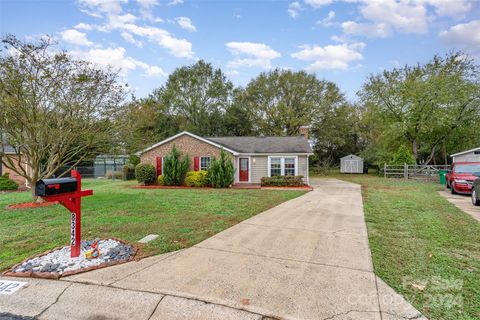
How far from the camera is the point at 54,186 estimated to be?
142 inches

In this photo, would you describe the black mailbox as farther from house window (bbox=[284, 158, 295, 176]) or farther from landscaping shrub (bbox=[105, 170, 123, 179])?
landscaping shrub (bbox=[105, 170, 123, 179])

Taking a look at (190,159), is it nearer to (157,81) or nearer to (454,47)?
(157,81)

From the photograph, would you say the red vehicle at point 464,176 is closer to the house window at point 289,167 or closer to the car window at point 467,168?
the car window at point 467,168

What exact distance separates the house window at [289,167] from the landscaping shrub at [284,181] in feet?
3.85

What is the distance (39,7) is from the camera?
960 cm

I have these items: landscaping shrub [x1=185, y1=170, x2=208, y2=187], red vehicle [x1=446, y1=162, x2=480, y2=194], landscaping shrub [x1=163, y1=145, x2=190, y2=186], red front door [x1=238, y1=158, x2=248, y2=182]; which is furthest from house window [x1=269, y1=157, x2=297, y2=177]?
red vehicle [x1=446, y1=162, x2=480, y2=194]

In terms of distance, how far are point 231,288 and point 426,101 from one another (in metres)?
25.3

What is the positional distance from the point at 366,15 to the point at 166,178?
1364 cm

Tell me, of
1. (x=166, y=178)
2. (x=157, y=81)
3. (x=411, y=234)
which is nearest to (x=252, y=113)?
(x=157, y=81)

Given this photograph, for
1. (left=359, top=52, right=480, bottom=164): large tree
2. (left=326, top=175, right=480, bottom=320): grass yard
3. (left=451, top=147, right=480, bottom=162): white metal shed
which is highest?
(left=359, top=52, right=480, bottom=164): large tree

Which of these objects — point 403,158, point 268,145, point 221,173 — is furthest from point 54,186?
point 403,158

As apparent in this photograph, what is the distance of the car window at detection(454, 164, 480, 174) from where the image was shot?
1231cm

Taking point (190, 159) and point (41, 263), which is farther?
point (190, 159)

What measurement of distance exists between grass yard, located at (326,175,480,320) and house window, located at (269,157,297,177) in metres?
9.44
